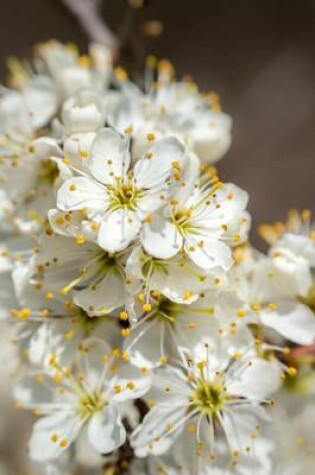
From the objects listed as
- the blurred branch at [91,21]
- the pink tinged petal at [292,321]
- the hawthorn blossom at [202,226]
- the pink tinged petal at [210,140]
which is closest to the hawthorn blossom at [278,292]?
the pink tinged petal at [292,321]

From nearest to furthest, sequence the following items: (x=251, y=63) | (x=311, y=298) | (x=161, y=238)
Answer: (x=161, y=238)
(x=311, y=298)
(x=251, y=63)

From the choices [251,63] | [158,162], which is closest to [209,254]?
[158,162]

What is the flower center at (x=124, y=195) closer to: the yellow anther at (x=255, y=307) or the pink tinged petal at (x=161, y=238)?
the pink tinged petal at (x=161, y=238)

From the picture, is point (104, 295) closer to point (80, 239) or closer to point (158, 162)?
point (80, 239)

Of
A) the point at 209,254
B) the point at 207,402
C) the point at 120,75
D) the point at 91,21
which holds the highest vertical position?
the point at 91,21

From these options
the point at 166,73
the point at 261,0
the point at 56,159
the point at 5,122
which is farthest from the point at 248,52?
the point at 56,159

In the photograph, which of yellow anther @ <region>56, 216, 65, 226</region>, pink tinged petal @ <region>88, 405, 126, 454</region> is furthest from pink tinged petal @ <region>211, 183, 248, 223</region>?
pink tinged petal @ <region>88, 405, 126, 454</region>
